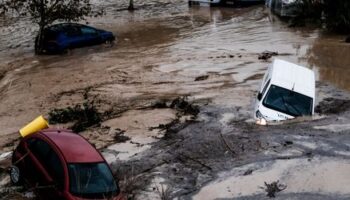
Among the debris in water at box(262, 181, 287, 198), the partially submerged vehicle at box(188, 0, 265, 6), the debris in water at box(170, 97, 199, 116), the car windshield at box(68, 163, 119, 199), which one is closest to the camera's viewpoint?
the car windshield at box(68, 163, 119, 199)

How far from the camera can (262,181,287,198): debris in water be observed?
10695 millimetres

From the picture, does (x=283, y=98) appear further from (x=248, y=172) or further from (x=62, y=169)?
(x=62, y=169)

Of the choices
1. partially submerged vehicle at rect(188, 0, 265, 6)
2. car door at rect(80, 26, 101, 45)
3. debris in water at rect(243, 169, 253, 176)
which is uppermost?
car door at rect(80, 26, 101, 45)

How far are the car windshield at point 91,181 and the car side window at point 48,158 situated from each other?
208 millimetres

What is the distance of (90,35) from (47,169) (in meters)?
17.2

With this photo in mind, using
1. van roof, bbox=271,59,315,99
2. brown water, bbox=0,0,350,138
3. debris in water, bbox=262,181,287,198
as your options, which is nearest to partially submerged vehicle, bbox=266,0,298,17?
brown water, bbox=0,0,350,138

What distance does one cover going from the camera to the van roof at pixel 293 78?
15070 mm

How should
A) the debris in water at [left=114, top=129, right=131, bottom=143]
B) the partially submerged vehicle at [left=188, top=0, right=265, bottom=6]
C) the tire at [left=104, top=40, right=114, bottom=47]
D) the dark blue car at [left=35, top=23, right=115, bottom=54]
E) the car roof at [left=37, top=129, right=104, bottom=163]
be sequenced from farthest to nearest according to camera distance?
the partially submerged vehicle at [left=188, top=0, right=265, bottom=6]
the tire at [left=104, top=40, right=114, bottom=47]
the dark blue car at [left=35, top=23, right=115, bottom=54]
the debris in water at [left=114, top=129, right=131, bottom=143]
the car roof at [left=37, top=129, right=104, bottom=163]

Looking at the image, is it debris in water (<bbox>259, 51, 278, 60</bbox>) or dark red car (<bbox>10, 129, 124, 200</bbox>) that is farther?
debris in water (<bbox>259, 51, 278, 60</bbox>)

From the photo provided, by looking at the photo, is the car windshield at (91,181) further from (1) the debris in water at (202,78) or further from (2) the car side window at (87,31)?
(2) the car side window at (87,31)

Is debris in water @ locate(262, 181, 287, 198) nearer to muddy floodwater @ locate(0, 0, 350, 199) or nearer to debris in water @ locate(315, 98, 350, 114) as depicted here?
muddy floodwater @ locate(0, 0, 350, 199)

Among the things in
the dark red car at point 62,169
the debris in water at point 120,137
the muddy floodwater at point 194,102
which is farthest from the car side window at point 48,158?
the debris in water at point 120,137

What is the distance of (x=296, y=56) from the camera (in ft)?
78.5

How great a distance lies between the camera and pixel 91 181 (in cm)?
998
